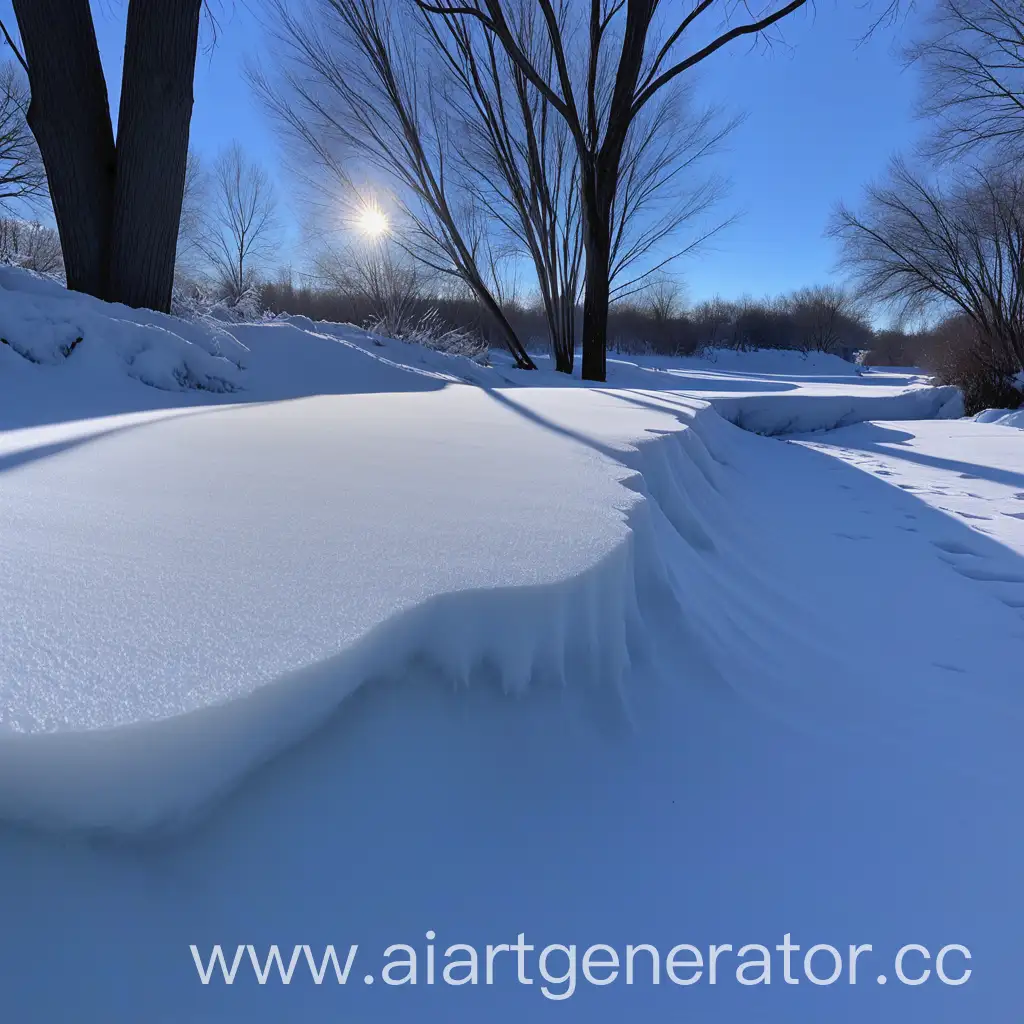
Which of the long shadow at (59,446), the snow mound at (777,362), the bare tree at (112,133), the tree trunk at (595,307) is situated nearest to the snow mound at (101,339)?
the bare tree at (112,133)

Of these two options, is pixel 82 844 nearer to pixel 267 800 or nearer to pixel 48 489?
A: pixel 267 800

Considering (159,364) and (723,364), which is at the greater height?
(723,364)

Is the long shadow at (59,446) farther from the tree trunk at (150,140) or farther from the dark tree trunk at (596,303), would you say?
the dark tree trunk at (596,303)

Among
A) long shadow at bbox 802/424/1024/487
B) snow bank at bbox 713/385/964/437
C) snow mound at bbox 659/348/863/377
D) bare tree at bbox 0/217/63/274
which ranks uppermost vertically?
bare tree at bbox 0/217/63/274

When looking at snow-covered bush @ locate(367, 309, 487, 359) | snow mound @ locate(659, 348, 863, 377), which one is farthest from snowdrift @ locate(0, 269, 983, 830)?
snow mound @ locate(659, 348, 863, 377)

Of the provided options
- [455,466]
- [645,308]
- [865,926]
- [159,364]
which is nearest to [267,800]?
[865,926]

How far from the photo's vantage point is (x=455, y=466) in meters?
1.09

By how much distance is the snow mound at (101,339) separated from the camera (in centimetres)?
189

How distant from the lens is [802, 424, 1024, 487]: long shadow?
8.40 feet

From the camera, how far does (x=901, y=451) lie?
3344 millimetres

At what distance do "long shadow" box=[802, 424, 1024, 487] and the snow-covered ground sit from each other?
1.94 metres

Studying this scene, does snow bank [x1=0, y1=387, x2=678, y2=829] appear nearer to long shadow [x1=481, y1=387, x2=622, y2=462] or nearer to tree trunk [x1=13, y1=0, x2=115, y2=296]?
long shadow [x1=481, y1=387, x2=622, y2=462]

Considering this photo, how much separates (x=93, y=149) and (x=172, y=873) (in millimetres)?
3380

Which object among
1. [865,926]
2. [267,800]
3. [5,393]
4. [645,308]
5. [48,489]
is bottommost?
[865,926]
